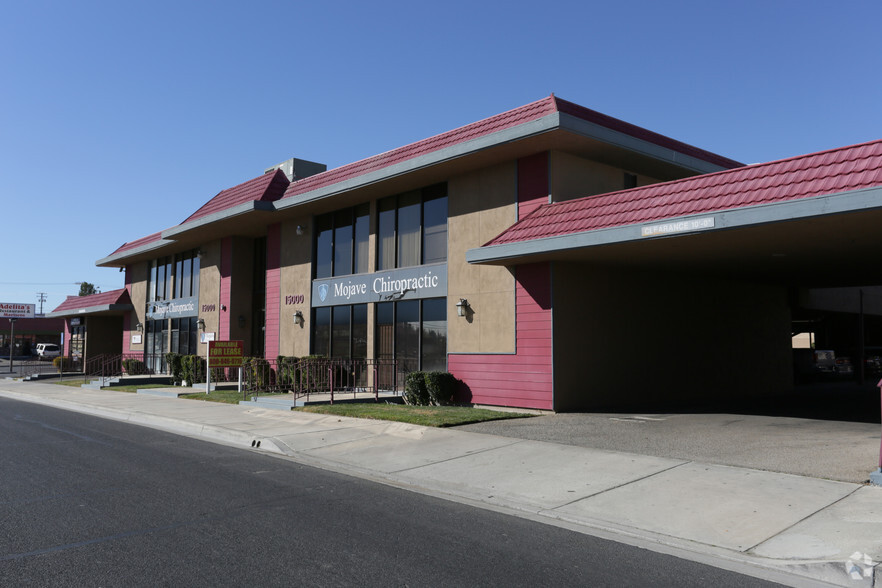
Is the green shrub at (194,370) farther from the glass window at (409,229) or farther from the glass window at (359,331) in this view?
the glass window at (409,229)

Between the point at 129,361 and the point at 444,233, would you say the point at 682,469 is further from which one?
the point at 129,361

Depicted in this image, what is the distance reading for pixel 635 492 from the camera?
25.1 feet

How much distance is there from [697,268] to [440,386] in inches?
290

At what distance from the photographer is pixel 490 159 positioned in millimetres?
16062

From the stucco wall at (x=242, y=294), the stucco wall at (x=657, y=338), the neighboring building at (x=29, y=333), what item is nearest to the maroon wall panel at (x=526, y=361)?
the stucco wall at (x=657, y=338)

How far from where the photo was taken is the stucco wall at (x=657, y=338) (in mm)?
15078

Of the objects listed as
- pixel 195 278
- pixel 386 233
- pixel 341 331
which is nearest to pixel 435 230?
pixel 386 233

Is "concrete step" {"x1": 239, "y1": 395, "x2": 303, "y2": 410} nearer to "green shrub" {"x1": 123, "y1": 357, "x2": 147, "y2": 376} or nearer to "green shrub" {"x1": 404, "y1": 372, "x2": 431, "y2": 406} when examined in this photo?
"green shrub" {"x1": 404, "y1": 372, "x2": 431, "y2": 406}

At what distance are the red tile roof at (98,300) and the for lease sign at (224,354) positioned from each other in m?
16.6

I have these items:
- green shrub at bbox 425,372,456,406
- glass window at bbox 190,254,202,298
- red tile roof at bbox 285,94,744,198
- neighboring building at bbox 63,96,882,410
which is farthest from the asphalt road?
glass window at bbox 190,254,202,298

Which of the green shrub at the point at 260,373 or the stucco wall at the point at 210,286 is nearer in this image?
the green shrub at the point at 260,373

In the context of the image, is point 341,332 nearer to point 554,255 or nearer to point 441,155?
point 441,155

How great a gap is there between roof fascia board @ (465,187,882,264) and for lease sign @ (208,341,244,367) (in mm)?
11614

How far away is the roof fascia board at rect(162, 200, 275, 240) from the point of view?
73.9 ft
